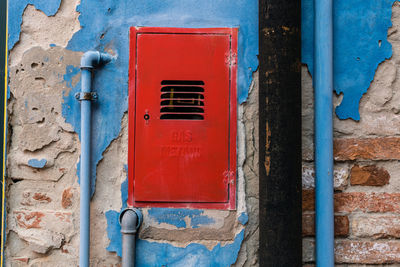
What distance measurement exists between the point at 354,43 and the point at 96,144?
1.04 m

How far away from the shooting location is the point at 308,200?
129 centimetres

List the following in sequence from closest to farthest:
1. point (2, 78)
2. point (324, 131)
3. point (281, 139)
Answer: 1. point (281, 139)
2. point (324, 131)
3. point (2, 78)

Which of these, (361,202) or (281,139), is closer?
(281,139)

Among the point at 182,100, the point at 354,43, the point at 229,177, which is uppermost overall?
the point at 354,43

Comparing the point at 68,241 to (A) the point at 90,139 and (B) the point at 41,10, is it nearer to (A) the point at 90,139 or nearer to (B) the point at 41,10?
(A) the point at 90,139

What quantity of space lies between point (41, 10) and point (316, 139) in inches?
45.1

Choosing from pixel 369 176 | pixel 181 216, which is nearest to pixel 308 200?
pixel 369 176

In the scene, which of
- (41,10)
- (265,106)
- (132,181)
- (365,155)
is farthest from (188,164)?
(41,10)

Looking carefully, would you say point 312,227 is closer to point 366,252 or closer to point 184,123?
point 366,252

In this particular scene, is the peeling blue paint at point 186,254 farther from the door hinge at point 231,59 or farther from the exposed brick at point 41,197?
the door hinge at point 231,59

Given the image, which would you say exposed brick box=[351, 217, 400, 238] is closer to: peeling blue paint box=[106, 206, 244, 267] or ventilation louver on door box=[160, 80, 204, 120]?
peeling blue paint box=[106, 206, 244, 267]

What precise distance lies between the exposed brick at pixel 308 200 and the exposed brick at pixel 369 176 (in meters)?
0.16

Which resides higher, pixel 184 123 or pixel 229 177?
pixel 184 123

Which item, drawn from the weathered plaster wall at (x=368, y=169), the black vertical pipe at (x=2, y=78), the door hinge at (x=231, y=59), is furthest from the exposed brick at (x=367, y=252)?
the black vertical pipe at (x=2, y=78)
